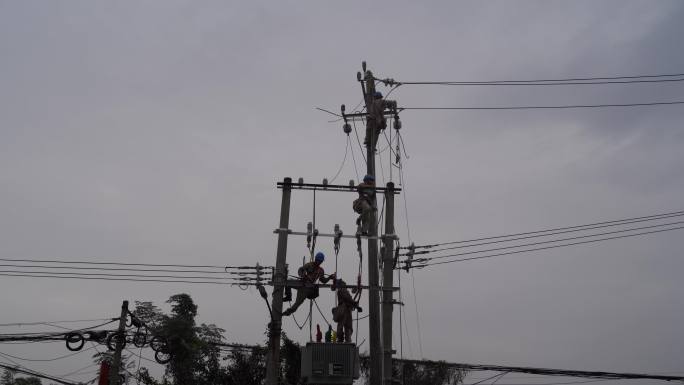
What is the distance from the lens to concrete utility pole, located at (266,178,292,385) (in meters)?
10.4

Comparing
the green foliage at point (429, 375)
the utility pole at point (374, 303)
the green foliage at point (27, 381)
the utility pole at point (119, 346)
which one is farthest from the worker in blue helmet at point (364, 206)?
the green foliage at point (27, 381)

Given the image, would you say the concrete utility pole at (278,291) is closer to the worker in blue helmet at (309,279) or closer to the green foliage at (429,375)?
the worker in blue helmet at (309,279)

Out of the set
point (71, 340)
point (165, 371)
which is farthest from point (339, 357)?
point (165, 371)

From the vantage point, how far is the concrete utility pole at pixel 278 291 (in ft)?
34.1

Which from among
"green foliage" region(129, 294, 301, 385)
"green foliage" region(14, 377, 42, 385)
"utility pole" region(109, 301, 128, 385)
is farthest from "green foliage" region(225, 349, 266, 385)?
→ "green foliage" region(14, 377, 42, 385)

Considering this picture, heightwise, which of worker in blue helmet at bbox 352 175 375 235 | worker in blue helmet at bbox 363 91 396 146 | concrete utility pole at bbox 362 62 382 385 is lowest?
concrete utility pole at bbox 362 62 382 385

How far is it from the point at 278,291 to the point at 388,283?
7.00ft

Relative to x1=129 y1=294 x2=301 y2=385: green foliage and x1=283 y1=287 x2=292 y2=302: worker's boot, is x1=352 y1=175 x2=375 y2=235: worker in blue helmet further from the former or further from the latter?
x1=129 y1=294 x2=301 y2=385: green foliage

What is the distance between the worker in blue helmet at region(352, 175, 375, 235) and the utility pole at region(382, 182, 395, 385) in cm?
33

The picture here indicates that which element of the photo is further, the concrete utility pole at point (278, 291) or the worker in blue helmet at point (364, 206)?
the worker in blue helmet at point (364, 206)

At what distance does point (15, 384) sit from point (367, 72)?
147ft

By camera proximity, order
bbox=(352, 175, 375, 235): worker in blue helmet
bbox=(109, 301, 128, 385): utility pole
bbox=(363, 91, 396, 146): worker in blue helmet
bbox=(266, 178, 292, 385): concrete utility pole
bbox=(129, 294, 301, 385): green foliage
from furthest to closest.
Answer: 1. bbox=(129, 294, 301, 385): green foliage
2. bbox=(109, 301, 128, 385): utility pole
3. bbox=(363, 91, 396, 146): worker in blue helmet
4. bbox=(352, 175, 375, 235): worker in blue helmet
5. bbox=(266, 178, 292, 385): concrete utility pole

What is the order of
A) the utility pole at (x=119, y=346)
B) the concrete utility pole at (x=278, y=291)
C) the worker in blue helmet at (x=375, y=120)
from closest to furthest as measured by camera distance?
the concrete utility pole at (x=278, y=291) → the worker in blue helmet at (x=375, y=120) → the utility pole at (x=119, y=346)

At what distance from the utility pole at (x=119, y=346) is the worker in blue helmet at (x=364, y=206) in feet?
30.9
